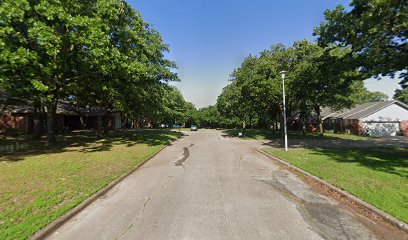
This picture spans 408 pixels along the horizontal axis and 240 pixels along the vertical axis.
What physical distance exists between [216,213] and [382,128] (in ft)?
133

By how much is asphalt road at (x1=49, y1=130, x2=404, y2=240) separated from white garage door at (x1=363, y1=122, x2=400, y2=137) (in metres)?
34.0

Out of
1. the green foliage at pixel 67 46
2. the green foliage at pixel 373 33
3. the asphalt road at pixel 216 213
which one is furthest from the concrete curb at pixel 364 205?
the green foliage at pixel 67 46

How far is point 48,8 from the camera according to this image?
11828 mm

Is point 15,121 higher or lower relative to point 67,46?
lower

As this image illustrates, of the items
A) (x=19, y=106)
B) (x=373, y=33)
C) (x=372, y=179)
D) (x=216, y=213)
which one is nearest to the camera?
(x=216, y=213)

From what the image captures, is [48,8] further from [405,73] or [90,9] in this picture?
[405,73]

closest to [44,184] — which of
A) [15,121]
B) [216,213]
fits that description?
[216,213]

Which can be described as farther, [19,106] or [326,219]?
[19,106]

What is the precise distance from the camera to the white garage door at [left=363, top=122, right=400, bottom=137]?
115 feet

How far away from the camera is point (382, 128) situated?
35219mm

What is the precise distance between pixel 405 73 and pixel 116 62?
17674 mm

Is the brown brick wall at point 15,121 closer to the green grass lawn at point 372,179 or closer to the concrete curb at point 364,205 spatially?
the green grass lawn at point 372,179

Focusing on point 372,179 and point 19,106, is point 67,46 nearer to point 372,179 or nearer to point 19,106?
point 372,179

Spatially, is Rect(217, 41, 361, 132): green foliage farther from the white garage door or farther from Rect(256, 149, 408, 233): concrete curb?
Rect(256, 149, 408, 233): concrete curb
